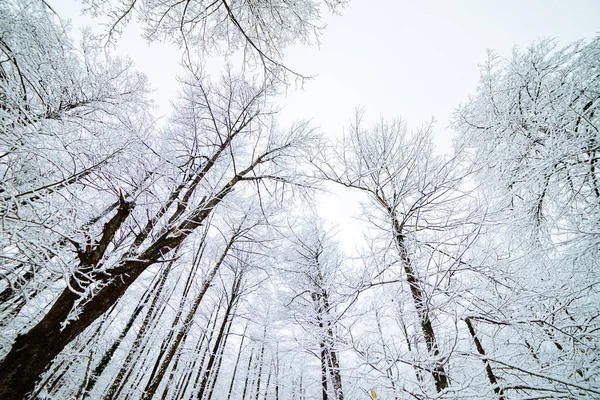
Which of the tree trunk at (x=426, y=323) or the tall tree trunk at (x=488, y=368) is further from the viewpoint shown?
the tree trunk at (x=426, y=323)

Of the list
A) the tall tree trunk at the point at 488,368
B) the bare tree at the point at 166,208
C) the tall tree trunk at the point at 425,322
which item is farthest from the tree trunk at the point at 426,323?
the bare tree at the point at 166,208

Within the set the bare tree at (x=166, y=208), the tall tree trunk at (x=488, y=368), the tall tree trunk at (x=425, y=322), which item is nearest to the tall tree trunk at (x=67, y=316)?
the bare tree at (x=166, y=208)

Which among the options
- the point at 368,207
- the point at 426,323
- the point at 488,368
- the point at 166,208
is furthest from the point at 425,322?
the point at 166,208

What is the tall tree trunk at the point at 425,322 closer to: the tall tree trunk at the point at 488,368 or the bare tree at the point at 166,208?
the tall tree trunk at the point at 488,368

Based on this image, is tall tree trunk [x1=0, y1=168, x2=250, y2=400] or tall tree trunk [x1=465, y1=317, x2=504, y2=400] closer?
tall tree trunk [x1=465, y1=317, x2=504, y2=400]

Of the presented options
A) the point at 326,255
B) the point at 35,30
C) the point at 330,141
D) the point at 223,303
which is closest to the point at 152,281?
the point at 223,303

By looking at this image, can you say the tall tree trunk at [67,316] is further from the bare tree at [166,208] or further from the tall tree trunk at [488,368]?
the tall tree trunk at [488,368]

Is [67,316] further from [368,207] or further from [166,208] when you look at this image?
[368,207]

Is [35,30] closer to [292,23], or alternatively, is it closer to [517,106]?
[292,23]

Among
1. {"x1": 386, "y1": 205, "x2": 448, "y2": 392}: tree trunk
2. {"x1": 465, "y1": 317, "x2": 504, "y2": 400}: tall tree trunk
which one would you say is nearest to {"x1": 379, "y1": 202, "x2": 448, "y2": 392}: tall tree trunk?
{"x1": 386, "y1": 205, "x2": 448, "y2": 392}: tree trunk

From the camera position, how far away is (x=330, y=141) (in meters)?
4.66

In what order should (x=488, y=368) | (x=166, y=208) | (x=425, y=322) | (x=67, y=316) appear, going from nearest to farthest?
(x=488, y=368), (x=67, y=316), (x=425, y=322), (x=166, y=208)

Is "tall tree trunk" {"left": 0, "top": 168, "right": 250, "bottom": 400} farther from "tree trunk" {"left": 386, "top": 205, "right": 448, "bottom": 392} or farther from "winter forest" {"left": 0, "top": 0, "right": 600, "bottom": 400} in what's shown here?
"tree trunk" {"left": 386, "top": 205, "right": 448, "bottom": 392}

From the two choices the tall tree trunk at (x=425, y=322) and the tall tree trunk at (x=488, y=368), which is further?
the tall tree trunk at (x=425, y=322)
